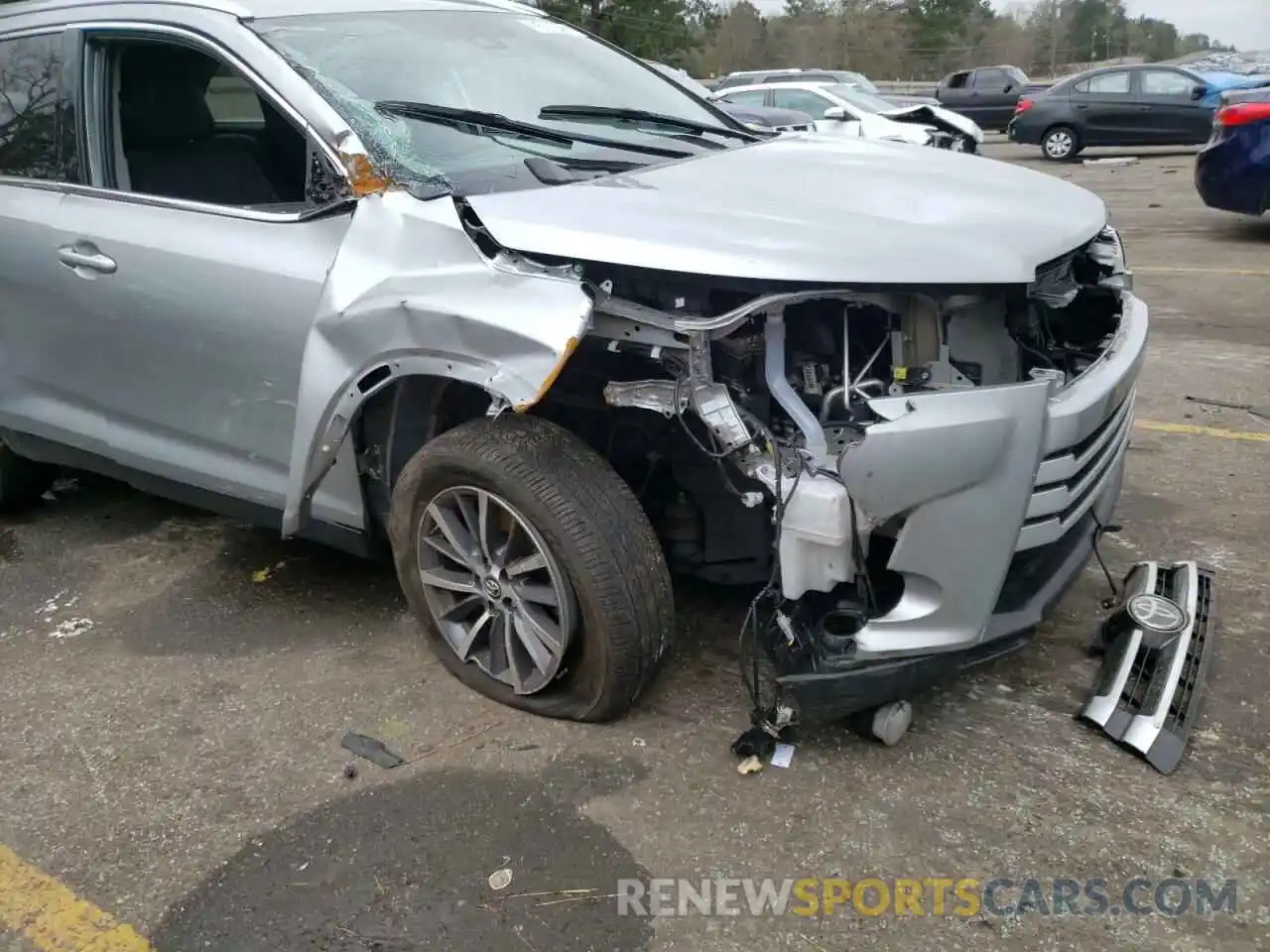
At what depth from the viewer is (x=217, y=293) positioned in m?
3.11

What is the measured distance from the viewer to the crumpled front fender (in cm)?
249


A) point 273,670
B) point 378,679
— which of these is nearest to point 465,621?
point 378,679

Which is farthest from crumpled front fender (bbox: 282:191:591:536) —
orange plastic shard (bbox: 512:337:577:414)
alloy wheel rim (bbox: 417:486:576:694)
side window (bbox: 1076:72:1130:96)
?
side window (bbox: 1076:72:1130:96)

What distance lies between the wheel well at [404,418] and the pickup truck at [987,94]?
23610mm

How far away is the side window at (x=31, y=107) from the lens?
3.64m

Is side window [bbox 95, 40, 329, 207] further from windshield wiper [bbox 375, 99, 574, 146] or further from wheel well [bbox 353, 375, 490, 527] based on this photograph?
wheel well [bbox 353, 375, 490, 527]

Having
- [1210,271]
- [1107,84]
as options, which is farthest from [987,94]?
[1210,271]

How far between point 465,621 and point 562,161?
1286 millimetres

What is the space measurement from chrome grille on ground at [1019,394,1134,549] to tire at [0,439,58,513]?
3714 millimetres

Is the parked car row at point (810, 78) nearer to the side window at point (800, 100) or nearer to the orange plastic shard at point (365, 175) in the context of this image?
the side window at point (800, 100)

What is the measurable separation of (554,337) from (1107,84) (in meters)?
17.9

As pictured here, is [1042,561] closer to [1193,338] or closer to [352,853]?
[352,853]

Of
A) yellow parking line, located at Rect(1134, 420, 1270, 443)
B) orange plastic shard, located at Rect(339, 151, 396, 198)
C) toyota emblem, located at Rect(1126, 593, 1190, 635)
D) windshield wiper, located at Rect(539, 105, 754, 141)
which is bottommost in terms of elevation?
yellow parking line, located at Rect(1134, 420, 1270, 443)

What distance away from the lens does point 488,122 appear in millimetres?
3135
